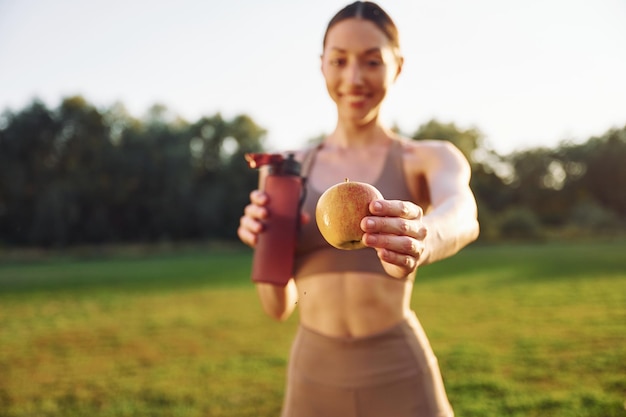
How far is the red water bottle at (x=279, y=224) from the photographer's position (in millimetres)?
1926

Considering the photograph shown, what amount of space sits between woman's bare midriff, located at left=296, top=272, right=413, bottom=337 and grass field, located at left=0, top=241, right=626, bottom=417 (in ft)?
12.9

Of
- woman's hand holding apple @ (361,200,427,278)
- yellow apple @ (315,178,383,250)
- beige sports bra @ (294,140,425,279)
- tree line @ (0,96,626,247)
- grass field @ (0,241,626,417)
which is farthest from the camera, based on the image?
tree line @ (0,96,626,247)

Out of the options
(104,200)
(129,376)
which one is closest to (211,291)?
(129,376)

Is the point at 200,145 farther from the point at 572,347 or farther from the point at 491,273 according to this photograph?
the point at 572,347

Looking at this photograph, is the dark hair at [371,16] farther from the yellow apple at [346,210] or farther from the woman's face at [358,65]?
the yellow apple at [346,210]

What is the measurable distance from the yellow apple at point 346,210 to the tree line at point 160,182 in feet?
109

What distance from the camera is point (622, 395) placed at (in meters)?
5.64

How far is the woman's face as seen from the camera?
1.88 metres

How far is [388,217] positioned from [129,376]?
658cm

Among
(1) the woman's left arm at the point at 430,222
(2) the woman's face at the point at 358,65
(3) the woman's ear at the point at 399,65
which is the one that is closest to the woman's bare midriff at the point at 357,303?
(1) the woman's left arm at the point at 430,222

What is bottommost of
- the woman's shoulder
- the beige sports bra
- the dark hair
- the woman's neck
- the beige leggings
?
the beige leggings

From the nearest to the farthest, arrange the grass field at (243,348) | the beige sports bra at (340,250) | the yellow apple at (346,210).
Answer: the yellow apple at (346,210) < the beige sports bra at (340,250) < the grass field at (243,348)

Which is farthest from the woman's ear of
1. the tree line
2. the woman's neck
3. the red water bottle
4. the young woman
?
the tree line

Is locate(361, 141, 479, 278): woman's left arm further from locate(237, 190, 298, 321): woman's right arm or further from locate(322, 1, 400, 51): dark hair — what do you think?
locate(237, 190, 298, 321): woman's right arm
